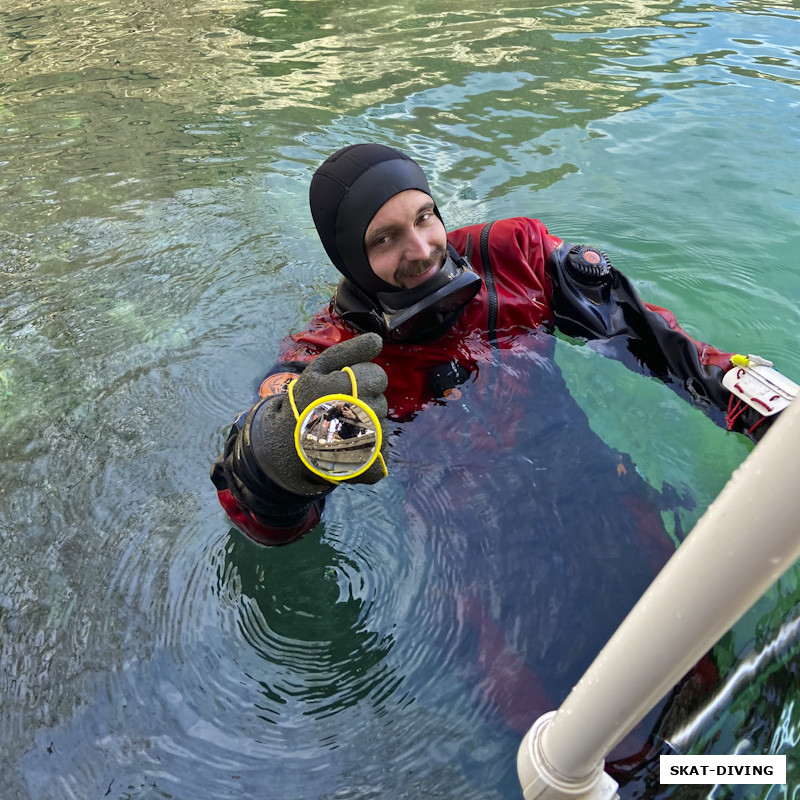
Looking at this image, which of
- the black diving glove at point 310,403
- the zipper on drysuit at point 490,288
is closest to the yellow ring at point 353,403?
the black diving glove at point 310,403

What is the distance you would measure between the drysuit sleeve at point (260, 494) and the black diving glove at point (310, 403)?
Result: 0.04 metres

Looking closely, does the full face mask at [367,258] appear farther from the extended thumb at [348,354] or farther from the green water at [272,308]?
the green water at [272,308]

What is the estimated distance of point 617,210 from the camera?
13.2 feet

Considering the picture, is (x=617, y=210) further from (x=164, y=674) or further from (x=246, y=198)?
(x=164, y=674)

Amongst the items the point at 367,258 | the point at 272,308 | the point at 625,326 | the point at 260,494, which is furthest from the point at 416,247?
the point at 272,308

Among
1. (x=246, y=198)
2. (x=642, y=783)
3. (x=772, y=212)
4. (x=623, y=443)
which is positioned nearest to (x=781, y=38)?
(x=772, y=212)

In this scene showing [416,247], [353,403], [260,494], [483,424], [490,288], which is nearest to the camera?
[353,403]

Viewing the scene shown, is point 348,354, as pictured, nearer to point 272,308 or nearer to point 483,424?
point 483,424

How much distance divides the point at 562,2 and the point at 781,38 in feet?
7.24

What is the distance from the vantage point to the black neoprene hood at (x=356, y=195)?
225cm

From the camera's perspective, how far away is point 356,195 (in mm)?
2254

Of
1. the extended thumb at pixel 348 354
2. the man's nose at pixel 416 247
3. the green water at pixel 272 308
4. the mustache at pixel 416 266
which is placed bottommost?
the green water at pixel 272 308

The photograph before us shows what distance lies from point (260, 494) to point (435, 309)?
2.77 ft

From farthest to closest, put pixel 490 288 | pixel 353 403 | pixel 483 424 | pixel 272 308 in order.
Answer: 1. pixel 272 308
2. pixel 490 288
3. pixel 483 424
4. pixel 353 403
